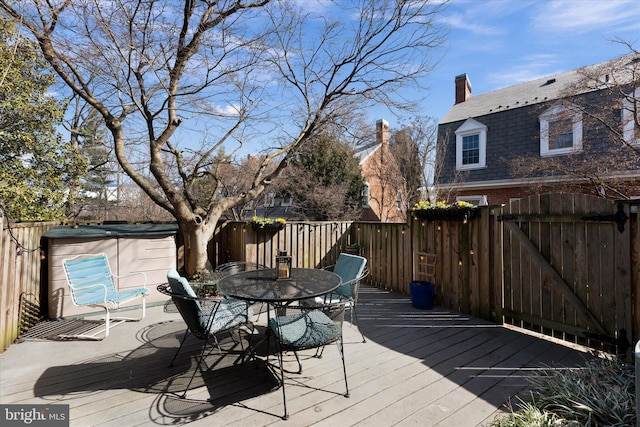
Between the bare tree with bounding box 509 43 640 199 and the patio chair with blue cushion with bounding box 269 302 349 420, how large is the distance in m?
7.01

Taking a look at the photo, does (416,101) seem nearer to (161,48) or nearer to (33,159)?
(161,48)

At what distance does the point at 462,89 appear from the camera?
13117 mm

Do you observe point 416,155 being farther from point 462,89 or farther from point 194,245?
point 194,245

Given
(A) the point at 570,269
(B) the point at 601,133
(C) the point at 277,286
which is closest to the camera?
(C) the point at 277,286

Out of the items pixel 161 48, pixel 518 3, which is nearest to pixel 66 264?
pixel 161 48

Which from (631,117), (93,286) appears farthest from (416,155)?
(93,286)

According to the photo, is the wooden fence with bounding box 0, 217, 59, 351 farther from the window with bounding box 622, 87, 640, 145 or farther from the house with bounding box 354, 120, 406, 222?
the house with bounding box 354, 120, 406, 222

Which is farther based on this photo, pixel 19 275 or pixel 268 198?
pixel 268 198

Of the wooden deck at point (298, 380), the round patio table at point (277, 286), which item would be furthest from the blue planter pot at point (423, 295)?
the round patio table at point (277, 286)

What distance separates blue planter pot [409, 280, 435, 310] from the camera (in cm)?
470

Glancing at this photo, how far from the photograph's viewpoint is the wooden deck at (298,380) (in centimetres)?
220

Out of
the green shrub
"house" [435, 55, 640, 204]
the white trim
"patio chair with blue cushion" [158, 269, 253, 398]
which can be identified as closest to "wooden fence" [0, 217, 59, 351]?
"patio chair with blue cushion" [158, 269, 253, 398]

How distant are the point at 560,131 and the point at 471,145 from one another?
3.28 metres

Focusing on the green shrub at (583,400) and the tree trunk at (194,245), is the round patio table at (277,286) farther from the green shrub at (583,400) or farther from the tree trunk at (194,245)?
the tree trunk at (194,245)
